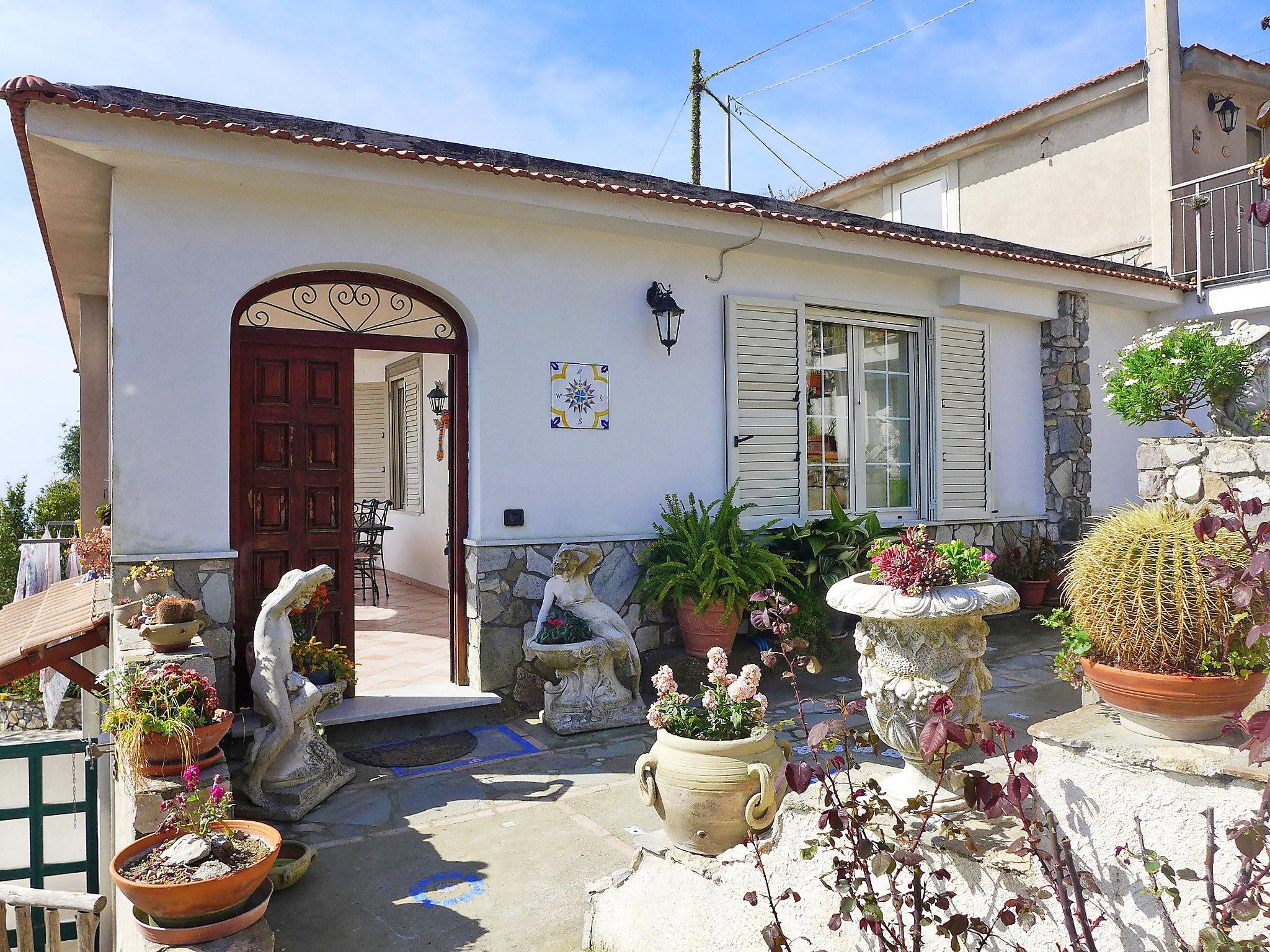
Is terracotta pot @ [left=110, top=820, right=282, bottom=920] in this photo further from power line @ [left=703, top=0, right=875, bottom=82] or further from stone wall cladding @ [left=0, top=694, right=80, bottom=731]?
power line @ [left=703, top=0, right=875, bottom=82]

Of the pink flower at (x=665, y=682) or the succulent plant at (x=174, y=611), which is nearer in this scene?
the pink flower at (x=665, y=682)

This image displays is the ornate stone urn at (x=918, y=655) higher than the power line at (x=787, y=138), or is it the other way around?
the power line at (x=787, y=138)

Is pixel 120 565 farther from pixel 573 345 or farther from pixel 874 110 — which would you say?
pixel 874 110

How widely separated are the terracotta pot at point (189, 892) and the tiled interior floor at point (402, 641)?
9.87 ft

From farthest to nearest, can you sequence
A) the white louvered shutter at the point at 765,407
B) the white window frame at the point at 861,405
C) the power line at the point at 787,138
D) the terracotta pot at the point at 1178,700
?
the power line at the point at 787,138
the white window frame at the point at 861,405
the white louvered shutter at the point at 765,407
the terracotta pot at the point at 1178,700

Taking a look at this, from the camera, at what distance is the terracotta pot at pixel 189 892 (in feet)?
9.05

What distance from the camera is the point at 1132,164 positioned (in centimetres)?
1062

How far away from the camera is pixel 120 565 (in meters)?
4.96

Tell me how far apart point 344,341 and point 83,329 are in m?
4.91

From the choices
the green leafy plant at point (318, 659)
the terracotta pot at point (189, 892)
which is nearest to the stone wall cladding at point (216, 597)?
Result: the green leafy plant at point (318, 659)

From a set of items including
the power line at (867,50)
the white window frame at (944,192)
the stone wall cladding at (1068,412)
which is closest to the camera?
the stone wall cladding at (1068,412)

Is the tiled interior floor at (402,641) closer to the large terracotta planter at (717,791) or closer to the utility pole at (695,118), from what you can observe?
the large terracotta planter at (717,791)

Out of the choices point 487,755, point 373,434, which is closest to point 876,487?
point 487,755

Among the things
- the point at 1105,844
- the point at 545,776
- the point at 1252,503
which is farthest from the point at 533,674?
the point at 1252,503
